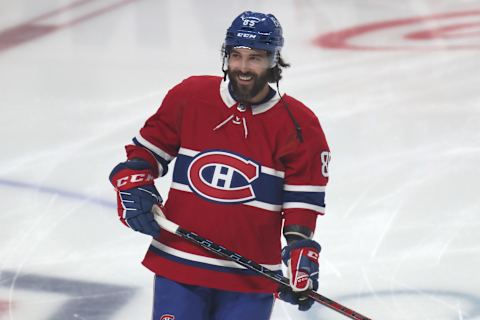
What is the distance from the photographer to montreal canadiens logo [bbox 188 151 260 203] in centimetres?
253

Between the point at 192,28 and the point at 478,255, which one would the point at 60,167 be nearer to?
the point at 478,255

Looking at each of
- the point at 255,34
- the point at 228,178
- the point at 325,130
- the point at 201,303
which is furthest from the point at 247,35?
the point at 325,130

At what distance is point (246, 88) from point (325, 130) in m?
2.52

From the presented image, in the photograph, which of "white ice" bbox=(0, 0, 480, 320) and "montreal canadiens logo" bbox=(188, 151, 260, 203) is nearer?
"montreal canadiens logo" bbox=(188, 151, 260, 203)

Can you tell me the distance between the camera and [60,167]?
4535 mm

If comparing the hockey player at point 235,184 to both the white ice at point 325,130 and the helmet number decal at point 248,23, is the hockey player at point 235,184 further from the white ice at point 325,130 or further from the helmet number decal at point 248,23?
the white ice at point 325,130

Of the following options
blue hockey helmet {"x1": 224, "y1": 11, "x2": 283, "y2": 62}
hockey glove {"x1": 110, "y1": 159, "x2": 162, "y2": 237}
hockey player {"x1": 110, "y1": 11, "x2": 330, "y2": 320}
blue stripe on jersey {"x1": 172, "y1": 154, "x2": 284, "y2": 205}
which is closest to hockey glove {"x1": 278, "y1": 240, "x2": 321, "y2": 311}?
hockey player {"x1": 110, "y1": 11, "x2": 330, "y2": 320}

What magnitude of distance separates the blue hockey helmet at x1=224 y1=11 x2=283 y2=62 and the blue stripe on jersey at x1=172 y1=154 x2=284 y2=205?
28cm

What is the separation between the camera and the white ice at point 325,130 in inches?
145

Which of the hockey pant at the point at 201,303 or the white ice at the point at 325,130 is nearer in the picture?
the hockey pant at the point at 201,303

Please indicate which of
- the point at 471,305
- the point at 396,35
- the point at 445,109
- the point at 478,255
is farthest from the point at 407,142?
the point at 396,35

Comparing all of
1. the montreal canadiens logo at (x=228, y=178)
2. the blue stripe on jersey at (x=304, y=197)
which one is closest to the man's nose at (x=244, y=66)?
the montreal canadiens logo at (x=228, y=178)

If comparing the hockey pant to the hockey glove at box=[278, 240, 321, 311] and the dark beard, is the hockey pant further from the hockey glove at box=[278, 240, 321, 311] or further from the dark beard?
the dark beard

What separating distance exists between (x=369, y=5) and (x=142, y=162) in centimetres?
516
